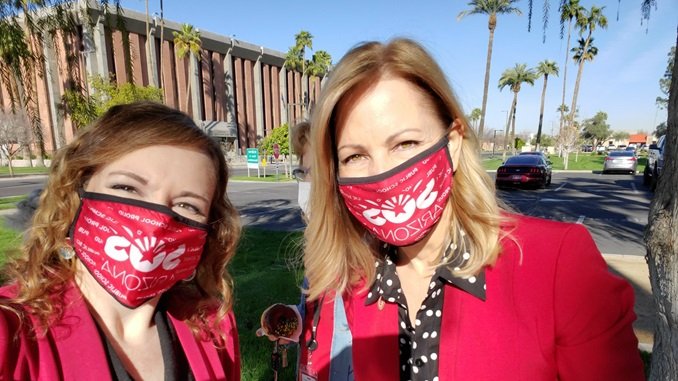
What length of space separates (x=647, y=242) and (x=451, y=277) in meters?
1.42

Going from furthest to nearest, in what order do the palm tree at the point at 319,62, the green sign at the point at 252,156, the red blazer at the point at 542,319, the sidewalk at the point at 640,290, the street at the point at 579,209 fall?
the palm tree at the point at 319,62 → the green sign at the point at 252,156 → the street at the point at 579,209 → the sidewalk at the point at 640,290 → the red blazer at the point at 542,319

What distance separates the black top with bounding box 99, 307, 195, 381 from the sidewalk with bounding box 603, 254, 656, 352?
11.2 feet

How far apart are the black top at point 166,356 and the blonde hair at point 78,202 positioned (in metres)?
0.08

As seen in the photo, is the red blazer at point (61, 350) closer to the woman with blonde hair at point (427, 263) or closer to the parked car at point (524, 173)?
the woman with blonde hair at point (427, 263)

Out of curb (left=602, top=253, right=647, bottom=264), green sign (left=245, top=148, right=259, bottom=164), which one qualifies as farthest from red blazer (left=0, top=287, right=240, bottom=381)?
green sign (left=245, top=148, right=259, bottom=164)

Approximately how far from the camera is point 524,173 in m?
15.7

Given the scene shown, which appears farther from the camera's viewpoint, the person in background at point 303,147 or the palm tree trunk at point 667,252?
the person in background at point 303,147

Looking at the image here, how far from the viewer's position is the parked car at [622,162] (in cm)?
2339

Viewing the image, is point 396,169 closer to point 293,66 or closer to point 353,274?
point 353,274

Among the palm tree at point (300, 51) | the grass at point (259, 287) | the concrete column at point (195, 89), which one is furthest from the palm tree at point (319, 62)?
the grass at point (259, 287)

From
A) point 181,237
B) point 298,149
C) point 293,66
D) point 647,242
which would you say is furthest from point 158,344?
point 293,66

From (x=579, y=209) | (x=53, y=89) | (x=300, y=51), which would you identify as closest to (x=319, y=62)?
(x=300, y=51)

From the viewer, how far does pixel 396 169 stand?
156 centimetres

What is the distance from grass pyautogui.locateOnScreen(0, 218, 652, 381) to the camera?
3.36 m
